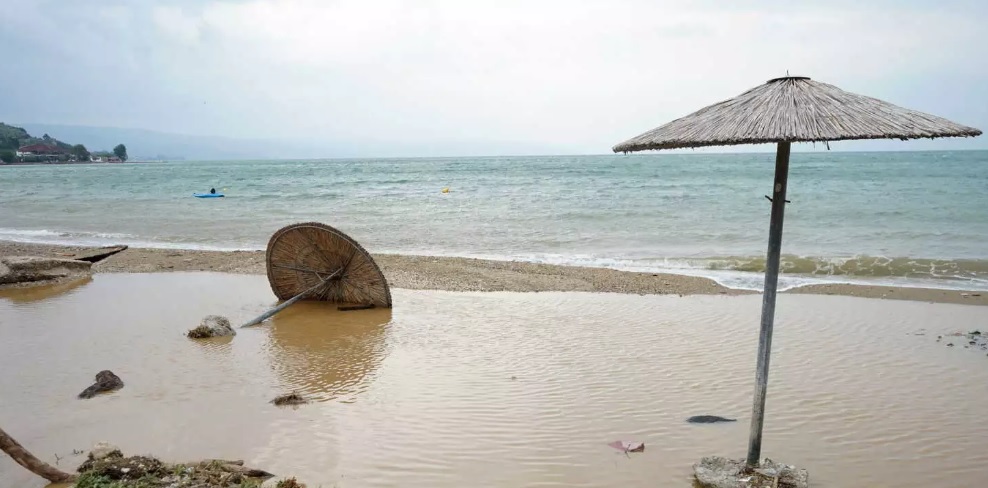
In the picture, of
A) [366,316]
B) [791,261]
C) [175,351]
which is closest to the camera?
[175,351]

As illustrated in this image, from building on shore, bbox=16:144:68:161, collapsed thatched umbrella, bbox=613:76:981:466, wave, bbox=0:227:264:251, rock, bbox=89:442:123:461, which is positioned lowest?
wave, bbox=0:227:264:251

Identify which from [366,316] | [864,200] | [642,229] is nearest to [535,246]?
[642,229]

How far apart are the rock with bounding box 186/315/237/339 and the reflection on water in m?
0.49

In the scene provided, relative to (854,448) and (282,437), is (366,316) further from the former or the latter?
(854,448)

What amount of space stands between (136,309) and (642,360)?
6499mm

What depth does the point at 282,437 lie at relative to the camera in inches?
180

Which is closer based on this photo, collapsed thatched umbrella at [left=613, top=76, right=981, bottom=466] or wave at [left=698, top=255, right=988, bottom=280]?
collapsed thatched umbrella at [left=613, top=76, right=981, bottom=466]

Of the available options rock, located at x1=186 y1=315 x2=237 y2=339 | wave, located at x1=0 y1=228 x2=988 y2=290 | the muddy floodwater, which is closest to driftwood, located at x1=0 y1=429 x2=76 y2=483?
the muddy floodwater

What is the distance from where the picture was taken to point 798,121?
3.53m

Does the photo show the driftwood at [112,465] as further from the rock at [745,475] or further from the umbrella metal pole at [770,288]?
the umbrella metal pole at [770,288]

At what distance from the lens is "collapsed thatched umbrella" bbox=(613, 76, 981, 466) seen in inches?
135

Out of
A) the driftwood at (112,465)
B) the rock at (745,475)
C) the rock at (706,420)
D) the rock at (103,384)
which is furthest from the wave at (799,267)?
the rock at (103,384)

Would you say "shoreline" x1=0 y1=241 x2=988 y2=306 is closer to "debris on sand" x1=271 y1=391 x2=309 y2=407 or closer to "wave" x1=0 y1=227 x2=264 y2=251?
"wave" x1=0 y1=227 x2=264 y2=251

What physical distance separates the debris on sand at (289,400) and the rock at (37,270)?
709 cm
